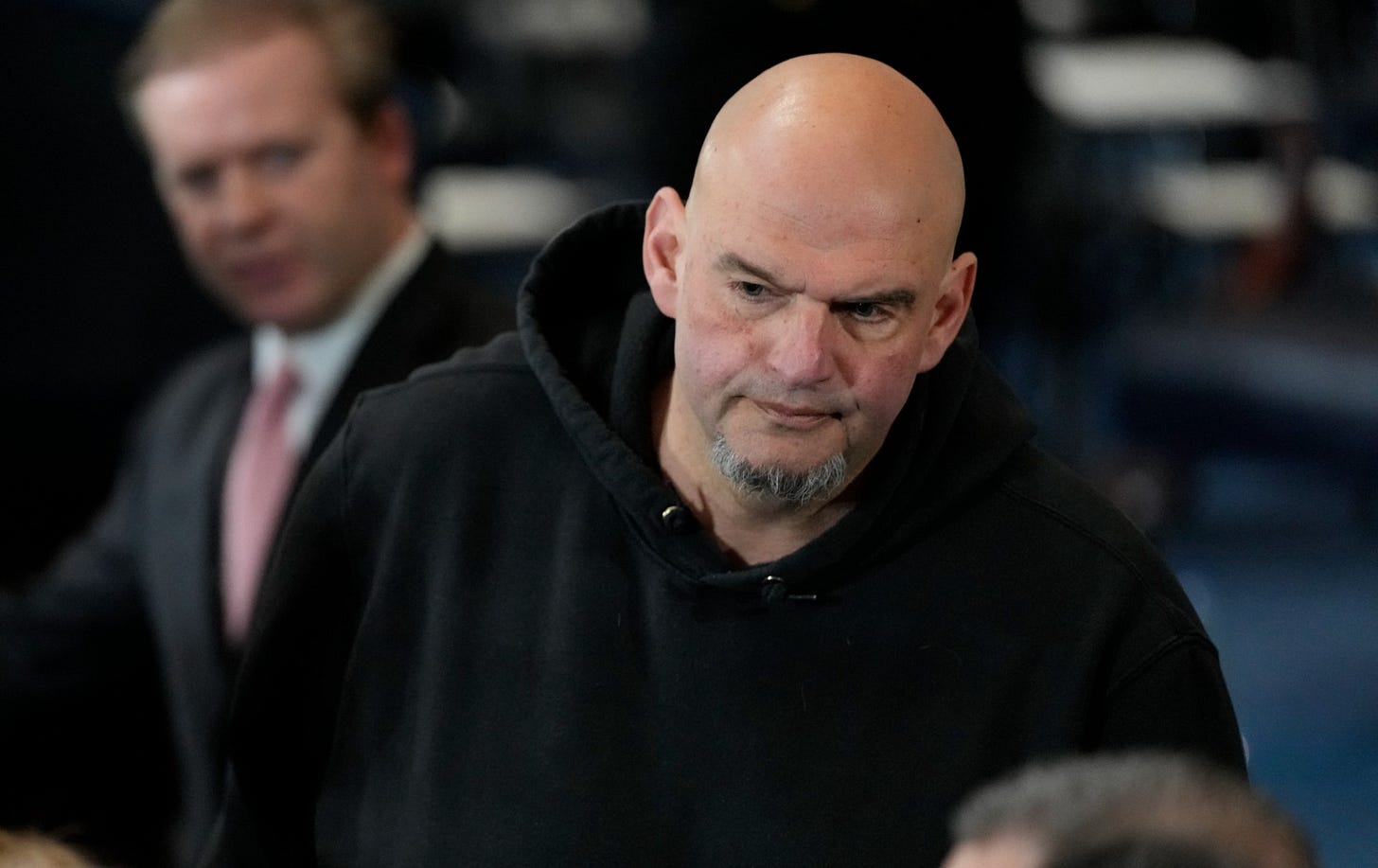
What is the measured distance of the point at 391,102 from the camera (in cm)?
285

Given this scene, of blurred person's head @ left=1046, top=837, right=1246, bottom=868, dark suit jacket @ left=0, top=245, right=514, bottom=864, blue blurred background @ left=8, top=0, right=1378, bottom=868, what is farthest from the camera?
blue blurred background @ left=8, top=0, right=1378, bottom=868

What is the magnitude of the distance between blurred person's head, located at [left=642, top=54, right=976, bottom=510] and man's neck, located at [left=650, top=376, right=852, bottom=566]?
7cm

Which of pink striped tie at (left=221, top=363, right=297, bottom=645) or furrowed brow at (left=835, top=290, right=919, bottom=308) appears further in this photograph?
pink striped tie at (left=221, top=363, right=297, bottom=645)

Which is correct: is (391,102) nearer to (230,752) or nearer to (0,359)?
(230,752)

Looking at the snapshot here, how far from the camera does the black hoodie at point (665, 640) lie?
1793 millimetres

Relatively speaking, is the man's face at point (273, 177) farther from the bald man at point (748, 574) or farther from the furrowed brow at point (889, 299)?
the furrowed brow at point (889, 299)

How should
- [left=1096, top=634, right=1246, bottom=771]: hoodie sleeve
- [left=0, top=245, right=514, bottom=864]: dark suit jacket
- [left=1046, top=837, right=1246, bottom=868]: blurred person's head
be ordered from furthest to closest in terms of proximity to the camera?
[left=0, top=245, right=514, bottom=864]: dark suit jacket
[left=1096, top=634, right=1246, bottom=771]: hoodie sleeve
[left=1046, top=837, right=1246, bottom=868]: blurred person's head

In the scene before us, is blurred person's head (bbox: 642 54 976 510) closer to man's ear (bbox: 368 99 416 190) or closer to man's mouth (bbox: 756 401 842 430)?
man's mouth (bbox: 756 401 842 430)

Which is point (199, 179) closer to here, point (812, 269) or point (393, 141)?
point (393, 141)

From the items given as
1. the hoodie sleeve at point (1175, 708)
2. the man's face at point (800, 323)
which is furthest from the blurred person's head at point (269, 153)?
the hoodie sleeve at point (1175, 708)

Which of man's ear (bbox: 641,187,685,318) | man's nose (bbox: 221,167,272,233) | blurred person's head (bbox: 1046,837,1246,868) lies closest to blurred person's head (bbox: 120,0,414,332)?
man's nose (bbox: 221,167,272,233)

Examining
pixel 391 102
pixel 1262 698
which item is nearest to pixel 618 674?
pixel 391 102

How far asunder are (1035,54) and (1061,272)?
2.22ft

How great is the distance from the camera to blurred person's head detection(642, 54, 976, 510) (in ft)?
5.48
